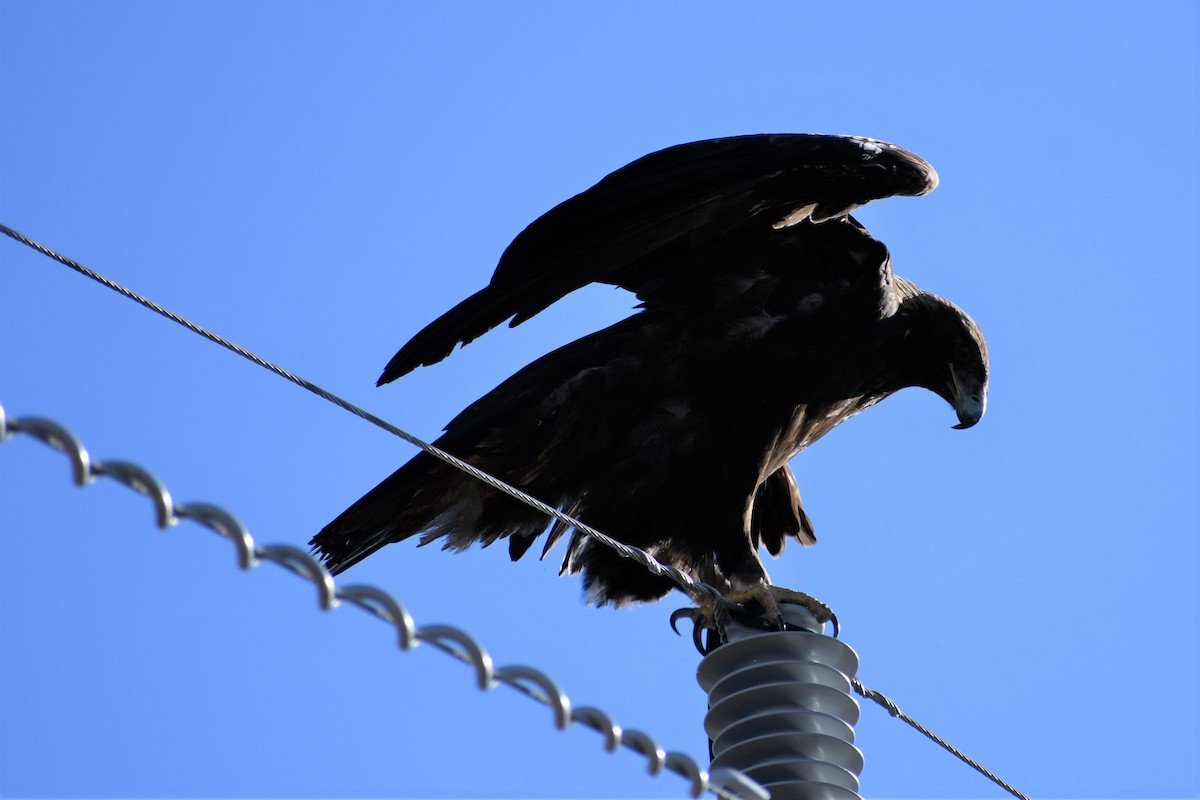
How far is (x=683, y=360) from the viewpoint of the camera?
19.5 feet

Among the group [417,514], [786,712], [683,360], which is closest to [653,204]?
[683,360]

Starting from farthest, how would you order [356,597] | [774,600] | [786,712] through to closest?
1. [774,600]
2. [786,712]
3. [356,597]

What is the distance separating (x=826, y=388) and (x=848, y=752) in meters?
2.51

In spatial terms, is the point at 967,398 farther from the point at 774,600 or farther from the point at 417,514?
the point at 417,514

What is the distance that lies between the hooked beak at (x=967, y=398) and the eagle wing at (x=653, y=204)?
982 millimetres

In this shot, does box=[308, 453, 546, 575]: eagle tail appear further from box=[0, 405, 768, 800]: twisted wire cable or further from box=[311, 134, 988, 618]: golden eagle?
box=[0, 405, 768, 800]: twisted wire cable

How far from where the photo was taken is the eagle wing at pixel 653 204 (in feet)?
17.8

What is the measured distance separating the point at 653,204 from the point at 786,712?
2.25 metres

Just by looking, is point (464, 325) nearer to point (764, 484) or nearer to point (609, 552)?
point (609, 552)

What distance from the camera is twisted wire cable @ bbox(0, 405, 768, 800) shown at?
2146 millimetres

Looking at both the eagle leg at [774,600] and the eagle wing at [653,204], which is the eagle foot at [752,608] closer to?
the eagle leg at [774,600]

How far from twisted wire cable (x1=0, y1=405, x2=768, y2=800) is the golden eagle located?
2822 millimetres

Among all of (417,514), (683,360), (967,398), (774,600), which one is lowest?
(774,600)

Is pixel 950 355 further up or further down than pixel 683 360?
further up
